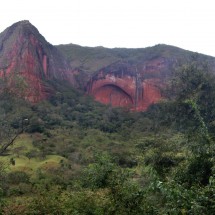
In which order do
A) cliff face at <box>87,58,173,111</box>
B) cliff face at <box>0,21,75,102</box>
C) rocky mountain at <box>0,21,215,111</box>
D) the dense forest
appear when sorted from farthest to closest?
1. cliff face at <box>87,58,173,111</box>
2. rocky mountain at <box>0,21,215,111</box>
3. cliff face at <box>0,21,75,102</box>
4. the dense forest

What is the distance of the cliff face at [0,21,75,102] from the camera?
204ft

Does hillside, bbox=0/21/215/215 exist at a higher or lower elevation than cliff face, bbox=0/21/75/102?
lower

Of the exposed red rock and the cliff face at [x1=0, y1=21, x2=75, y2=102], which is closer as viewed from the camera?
the cliff face at [x1=0, y1=21, x2=75, y2=102]

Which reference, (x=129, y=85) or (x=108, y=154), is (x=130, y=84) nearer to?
(x=129, y=85)

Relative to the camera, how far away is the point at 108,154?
68.5 ft

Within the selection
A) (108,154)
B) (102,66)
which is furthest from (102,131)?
(108,154)

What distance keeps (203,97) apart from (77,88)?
125 feet

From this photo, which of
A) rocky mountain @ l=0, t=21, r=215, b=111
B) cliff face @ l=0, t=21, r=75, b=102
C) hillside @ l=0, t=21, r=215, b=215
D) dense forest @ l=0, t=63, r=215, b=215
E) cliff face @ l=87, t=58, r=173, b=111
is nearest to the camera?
dense forest @ l=0, t=63, r=215, b=215

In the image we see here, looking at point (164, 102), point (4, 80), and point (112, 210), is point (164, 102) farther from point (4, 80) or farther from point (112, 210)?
point (112, 210)

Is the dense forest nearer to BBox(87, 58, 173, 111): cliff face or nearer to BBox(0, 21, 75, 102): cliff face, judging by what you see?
BBox(0, 21, 75, 102): cliff face

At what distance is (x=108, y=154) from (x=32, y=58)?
155 ft

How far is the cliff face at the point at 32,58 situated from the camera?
62281 mm

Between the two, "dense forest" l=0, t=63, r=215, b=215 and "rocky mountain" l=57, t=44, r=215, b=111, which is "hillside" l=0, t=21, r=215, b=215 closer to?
"dense forest" l=0, t=63, r=215, b=215

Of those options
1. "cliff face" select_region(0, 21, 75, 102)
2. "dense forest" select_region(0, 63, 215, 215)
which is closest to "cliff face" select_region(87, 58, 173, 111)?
"cliff face" select_region(0, 21, 75, 102)
